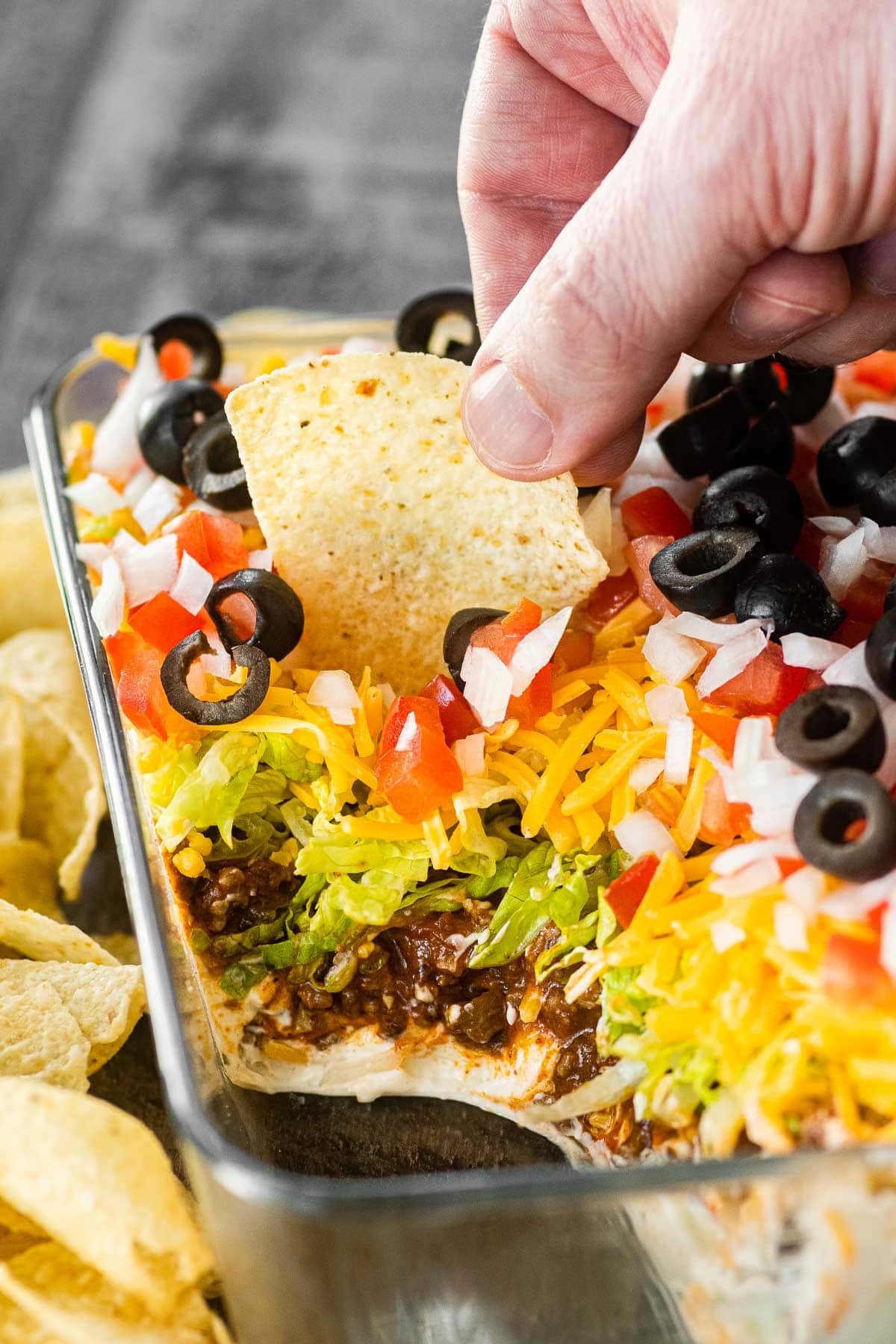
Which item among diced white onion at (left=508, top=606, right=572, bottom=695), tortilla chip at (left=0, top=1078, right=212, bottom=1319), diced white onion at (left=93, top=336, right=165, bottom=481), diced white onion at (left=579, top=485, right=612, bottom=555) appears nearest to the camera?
tortilla chip at (left=0, top=1078, right=212, bottom=1319)

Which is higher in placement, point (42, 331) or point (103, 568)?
point (103, 568)

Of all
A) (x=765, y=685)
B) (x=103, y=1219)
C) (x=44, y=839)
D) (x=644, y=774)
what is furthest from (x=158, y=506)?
(x=103, y=1219)

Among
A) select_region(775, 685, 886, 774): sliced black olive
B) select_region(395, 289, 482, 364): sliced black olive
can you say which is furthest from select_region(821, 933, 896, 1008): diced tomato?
select_region(395, 289, 482, 364): sliced black olive

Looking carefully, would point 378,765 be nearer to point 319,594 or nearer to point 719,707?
point 319,594

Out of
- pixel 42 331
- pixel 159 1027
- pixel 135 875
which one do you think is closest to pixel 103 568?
pixel 135 875

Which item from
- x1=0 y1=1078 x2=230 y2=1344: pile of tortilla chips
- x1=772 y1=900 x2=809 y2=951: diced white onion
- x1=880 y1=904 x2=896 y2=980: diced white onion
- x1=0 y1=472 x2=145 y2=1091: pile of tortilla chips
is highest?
x1=880 y1=904 x2=896 y2=980: diced white onion

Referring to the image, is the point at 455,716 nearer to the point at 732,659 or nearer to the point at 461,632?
the point at 461,632

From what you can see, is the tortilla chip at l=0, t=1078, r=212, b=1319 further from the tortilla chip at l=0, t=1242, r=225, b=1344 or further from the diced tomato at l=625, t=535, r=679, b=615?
the diced tomato at l=625, t=535, r=679, b=615
